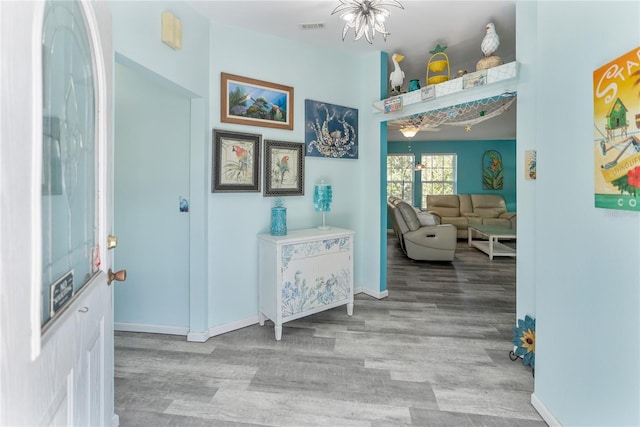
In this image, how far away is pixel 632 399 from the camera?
1.07 meters

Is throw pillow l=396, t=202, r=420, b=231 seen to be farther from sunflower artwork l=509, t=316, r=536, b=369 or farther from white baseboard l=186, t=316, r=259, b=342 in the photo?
white baseboard l=186, t=316, r=259, b=342

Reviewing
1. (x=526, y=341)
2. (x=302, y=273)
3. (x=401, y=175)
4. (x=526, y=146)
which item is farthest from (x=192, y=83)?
(x=401, y=175)

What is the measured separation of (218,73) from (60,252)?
7.00 feet

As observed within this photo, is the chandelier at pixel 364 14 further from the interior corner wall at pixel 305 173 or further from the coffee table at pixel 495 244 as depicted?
the coffee table at pixel 495 244

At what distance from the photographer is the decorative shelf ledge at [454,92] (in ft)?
7.11

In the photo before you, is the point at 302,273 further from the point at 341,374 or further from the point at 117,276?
the point at 117,276

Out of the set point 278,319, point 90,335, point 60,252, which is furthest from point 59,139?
point 278,319

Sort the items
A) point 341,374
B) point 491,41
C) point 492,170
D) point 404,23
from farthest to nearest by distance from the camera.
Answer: point 492,170, point 404,23, point 491,41, point 341,374

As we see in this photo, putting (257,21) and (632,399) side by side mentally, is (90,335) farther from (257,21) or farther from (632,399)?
(257,21)

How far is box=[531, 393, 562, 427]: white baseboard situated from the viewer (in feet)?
4.79

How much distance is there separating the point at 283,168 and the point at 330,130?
69 cm

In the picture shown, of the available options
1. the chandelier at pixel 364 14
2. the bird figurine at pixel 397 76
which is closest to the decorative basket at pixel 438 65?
the bird figurine at pixel 397 76

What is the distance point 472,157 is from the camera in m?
8.07

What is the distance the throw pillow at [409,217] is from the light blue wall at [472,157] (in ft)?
11.9
